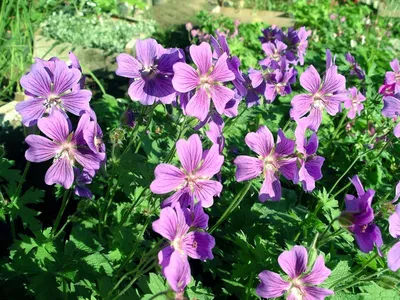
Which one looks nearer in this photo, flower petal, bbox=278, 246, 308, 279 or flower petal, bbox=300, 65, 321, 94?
flower petal, bbox=278, 246, 308, 279

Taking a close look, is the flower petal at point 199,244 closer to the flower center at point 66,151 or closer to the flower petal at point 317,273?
the flower petal at point 317,273

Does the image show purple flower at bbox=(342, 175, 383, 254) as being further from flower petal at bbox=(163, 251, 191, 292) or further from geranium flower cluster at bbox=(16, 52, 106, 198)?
geranium flower cluster at bbox=(16, 52, 106, 198)

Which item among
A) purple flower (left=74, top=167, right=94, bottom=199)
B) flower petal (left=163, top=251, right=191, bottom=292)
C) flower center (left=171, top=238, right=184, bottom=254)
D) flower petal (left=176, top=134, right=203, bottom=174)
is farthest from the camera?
purple flower (left=74, top=167, right=94, bottom=199)

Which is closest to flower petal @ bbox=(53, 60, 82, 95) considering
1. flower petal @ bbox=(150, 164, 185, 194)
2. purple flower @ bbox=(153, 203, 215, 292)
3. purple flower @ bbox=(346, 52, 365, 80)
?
flower petal @ bbox=(150, 164, 185, 194)

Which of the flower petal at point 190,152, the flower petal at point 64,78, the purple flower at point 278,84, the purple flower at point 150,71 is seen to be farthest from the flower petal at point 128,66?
the purple flower at point 278,84

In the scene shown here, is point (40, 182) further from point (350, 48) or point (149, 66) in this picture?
point (350, 48)

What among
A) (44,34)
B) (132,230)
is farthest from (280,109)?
(44,34)

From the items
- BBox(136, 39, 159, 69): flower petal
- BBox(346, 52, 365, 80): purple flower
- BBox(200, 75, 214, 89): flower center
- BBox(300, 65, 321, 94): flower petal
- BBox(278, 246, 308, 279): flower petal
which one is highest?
BBox(136, 39, 159, 69): flower petal

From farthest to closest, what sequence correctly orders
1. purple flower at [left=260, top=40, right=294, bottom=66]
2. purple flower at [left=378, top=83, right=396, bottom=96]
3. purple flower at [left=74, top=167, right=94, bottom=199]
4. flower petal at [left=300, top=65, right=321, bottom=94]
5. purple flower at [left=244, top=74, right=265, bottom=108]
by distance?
purple flower at [left=260, top=40, right=294, bottom=66]
purple flower at [left=378, top=83, right=396, bottom=96]
purple flower at [left=244, top=74, right=265, bottom=108]
flower petal at [left=300, top=65, right=321, bottom=94]
purple flower at [left=74, top=167, right=94, bottom=199]
